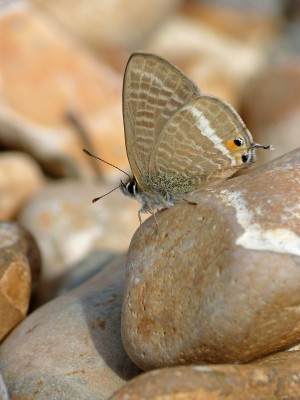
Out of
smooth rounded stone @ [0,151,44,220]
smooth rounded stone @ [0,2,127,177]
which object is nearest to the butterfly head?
smooth rounded stone @ [0,151,44,220]

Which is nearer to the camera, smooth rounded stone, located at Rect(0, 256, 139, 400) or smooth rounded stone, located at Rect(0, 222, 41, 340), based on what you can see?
smooth rounded stone, located at Rect(0, 256, 139, 400)

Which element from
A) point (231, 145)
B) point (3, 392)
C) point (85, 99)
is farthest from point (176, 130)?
point (85, 99)

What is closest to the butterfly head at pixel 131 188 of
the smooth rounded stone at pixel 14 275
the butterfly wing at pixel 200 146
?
the butterfly wing at pixel 200 146

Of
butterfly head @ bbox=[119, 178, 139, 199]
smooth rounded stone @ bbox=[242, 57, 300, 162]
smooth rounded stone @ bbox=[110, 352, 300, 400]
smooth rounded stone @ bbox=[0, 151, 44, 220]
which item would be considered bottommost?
smooth rounded stone @ bbox=[242, 57, 300, 162]

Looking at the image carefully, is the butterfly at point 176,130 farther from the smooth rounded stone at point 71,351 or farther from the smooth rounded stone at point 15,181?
the smooth rounded stone at point 15,181

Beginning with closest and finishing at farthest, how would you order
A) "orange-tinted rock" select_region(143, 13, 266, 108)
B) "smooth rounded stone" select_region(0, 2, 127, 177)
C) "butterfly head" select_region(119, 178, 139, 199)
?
1. "butterfly head" select_region(119, 178, 139, 199)
2. "smooth rounded stone" select_region(0, 2, 127, 177)
3. "orange-tinted rock" select_region(143, 13, 266, 108)

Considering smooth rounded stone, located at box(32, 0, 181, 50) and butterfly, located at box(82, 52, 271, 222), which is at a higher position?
smooth rounded stone, located at box(32, 0, 181, 50)

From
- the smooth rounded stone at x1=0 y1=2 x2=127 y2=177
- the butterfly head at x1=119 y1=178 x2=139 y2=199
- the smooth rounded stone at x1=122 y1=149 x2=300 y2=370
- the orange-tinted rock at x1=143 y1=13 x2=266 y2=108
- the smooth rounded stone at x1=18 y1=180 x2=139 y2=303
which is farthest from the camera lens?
the orange-tinted rock at x1=143 y1=13 x2=266 y2=108

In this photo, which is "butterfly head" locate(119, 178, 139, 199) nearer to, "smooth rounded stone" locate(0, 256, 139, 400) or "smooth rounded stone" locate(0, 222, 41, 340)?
"smooth rounded stone" locate(0, 256, 139, 400)

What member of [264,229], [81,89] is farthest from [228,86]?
[264,229]
